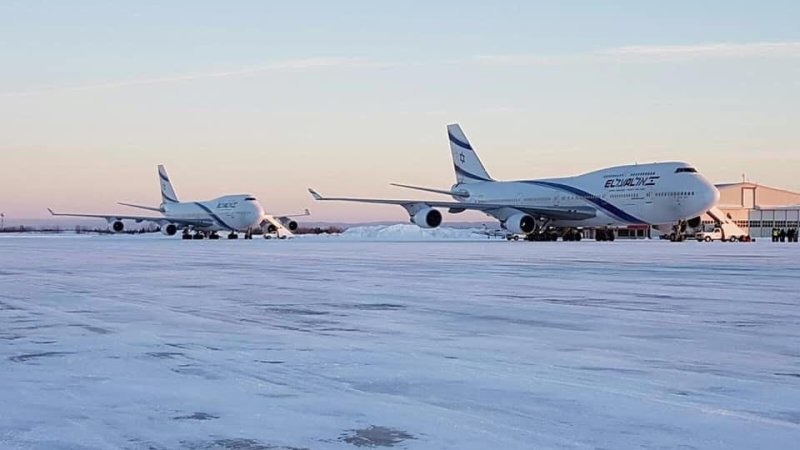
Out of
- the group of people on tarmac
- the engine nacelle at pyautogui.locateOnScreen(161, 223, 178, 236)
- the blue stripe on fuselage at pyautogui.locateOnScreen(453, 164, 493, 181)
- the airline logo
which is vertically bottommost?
the engine nacelle at pyautogui.locateOnScreen(161, 223, 178, 236)

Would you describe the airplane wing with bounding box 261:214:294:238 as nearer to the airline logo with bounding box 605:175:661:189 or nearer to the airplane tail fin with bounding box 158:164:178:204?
the airplane tail fin with bounding box 158:164:178:204

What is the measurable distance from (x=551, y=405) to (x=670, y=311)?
18.4 ft

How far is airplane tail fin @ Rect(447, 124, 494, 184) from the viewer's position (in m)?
59.4

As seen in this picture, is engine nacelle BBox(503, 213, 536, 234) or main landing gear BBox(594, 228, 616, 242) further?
main landing gear BBox(594, 228, 616, 242)

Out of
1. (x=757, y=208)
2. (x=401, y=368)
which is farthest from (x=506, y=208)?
(x=401, y=368)

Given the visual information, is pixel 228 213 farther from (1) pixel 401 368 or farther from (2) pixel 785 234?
(1) pixel 401 368

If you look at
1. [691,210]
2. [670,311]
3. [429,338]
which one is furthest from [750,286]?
[691,210]

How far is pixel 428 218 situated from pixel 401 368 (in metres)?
41.2

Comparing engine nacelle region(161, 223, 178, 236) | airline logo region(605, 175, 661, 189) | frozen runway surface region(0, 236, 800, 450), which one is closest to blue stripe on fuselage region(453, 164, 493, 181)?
airline logo region(605, 175, 661, 189)

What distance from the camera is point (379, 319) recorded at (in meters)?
9.67

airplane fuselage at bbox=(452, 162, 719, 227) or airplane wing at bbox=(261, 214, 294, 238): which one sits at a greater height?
airplane fuselage at bbox=(452, 162, 719, 227)

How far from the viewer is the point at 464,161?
6025cm

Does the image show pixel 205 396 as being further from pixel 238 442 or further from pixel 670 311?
pixel 670 311

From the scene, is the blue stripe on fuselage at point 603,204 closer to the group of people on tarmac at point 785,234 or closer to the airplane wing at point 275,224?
the group of people on tarmac at point 785,234
